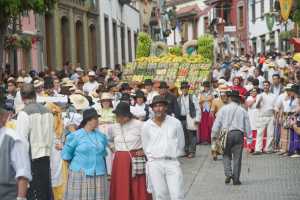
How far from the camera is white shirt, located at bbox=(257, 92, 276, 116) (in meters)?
20.8

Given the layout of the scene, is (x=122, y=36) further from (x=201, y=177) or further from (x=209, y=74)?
(x=201, y=177)

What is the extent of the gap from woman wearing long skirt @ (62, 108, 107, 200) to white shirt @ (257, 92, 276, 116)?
10027 millimetres

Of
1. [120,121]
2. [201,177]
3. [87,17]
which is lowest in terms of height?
[201,177]

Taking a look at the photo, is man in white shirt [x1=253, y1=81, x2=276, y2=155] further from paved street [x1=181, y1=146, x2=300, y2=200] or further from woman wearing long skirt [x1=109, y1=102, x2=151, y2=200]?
woman wearing long skirt [x1=109, y1=102, x2=151, y2=200]

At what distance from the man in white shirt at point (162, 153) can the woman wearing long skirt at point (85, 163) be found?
2.09 feet

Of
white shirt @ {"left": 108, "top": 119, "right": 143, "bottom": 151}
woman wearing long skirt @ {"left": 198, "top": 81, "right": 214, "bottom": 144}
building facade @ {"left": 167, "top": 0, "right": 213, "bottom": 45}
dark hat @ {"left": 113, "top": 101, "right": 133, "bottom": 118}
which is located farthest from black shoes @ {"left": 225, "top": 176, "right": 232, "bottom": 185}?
building facade @ {"left": 167, "top": 0, "right": 213, "bottom": 45}

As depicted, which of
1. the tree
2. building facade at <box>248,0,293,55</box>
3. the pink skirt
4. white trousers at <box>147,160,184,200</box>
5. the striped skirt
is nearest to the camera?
the striped skirt

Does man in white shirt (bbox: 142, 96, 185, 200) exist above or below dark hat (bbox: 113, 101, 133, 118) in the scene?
below

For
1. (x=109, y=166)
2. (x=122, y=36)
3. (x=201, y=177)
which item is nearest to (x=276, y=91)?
(x=201, y=177)

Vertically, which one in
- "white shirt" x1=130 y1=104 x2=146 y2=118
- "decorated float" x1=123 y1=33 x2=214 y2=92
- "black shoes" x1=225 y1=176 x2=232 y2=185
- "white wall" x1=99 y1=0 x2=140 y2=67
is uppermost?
"white wall" x1=99 y1=0 x2=140 y2=67

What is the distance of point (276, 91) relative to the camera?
876 inches

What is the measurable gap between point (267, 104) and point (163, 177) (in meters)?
9.64

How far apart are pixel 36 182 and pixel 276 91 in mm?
11239

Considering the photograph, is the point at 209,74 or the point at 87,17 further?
the point at 87,17
